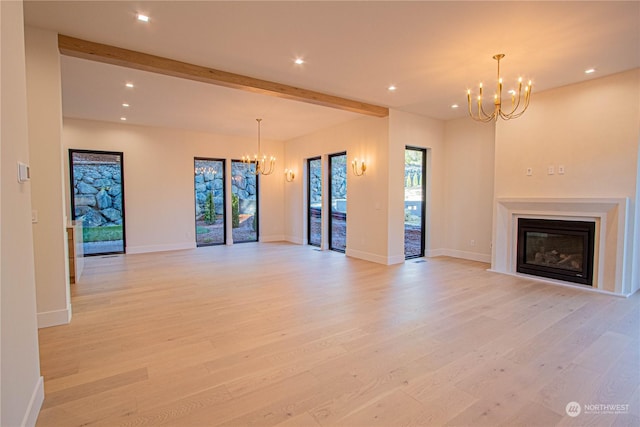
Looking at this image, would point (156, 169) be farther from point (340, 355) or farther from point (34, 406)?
point (340, 355)

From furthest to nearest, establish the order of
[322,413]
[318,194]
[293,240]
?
[293,240], [318,194], [322,413]

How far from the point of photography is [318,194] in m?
8.51

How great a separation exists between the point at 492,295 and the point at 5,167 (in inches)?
190

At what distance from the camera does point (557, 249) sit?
4906mm

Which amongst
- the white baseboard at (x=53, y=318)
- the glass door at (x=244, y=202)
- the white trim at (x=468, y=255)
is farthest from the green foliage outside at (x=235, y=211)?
the white baseboard at (x=53, y=318)

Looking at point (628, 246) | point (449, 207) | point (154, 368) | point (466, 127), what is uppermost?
point (466, 127)

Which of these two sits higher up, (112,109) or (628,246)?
(112,109)

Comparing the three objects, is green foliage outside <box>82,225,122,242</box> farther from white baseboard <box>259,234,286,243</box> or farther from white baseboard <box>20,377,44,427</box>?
white baseboard <box>20,377,44,427</box>

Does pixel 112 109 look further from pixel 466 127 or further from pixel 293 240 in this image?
pixel 466 127

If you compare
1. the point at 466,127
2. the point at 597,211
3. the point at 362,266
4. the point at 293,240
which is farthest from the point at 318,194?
the point at 597,211

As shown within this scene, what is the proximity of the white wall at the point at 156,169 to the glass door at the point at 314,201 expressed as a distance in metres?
2.08

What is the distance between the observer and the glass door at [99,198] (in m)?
7.05

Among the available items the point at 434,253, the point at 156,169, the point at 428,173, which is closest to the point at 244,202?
the point at 156,169

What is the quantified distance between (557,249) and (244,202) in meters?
7.19
